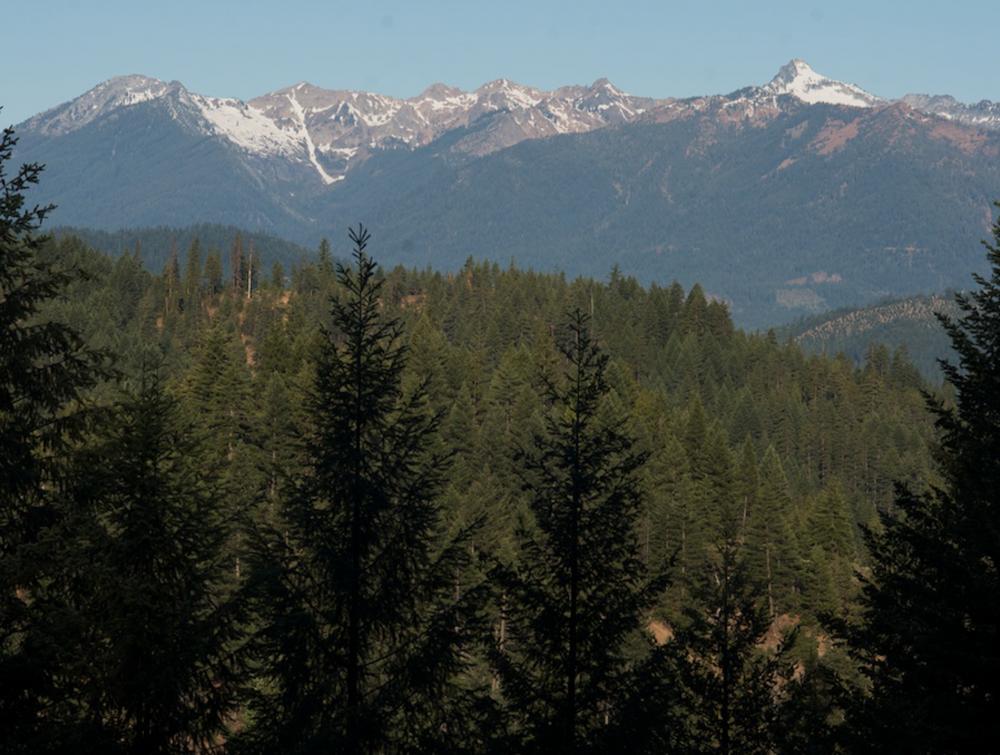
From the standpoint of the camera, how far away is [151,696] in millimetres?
17250

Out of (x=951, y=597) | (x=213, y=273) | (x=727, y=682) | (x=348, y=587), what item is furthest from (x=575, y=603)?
(x=213, y=273)

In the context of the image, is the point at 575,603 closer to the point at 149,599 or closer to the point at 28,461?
the point at 149,599

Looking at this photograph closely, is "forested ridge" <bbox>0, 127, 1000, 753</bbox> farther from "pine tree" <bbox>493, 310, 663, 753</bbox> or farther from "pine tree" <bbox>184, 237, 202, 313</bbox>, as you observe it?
"pine tree" <bbox>184, 237, 202, 313</bbox>

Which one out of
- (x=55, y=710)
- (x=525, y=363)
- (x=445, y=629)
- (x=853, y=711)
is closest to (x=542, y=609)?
(x=445, y=629)

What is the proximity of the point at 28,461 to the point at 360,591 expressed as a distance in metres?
5.94

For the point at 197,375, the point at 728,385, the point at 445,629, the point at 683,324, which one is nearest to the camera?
the point at 445,629

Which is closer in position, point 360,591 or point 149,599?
point 149,599

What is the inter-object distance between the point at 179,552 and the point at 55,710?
135 inches

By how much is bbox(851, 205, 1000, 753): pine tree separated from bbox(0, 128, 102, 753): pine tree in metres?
13.1

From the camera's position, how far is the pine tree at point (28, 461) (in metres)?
15.3

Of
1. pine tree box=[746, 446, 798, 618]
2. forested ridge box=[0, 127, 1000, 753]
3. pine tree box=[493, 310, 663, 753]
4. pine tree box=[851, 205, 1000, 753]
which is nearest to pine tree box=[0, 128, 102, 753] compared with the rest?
forested ridge box=[0, 127, 1000, 753]

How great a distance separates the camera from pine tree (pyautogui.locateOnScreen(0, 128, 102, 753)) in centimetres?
1527

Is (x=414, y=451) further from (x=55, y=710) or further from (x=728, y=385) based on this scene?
(x=728, y=385)

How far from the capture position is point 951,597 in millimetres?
17812
